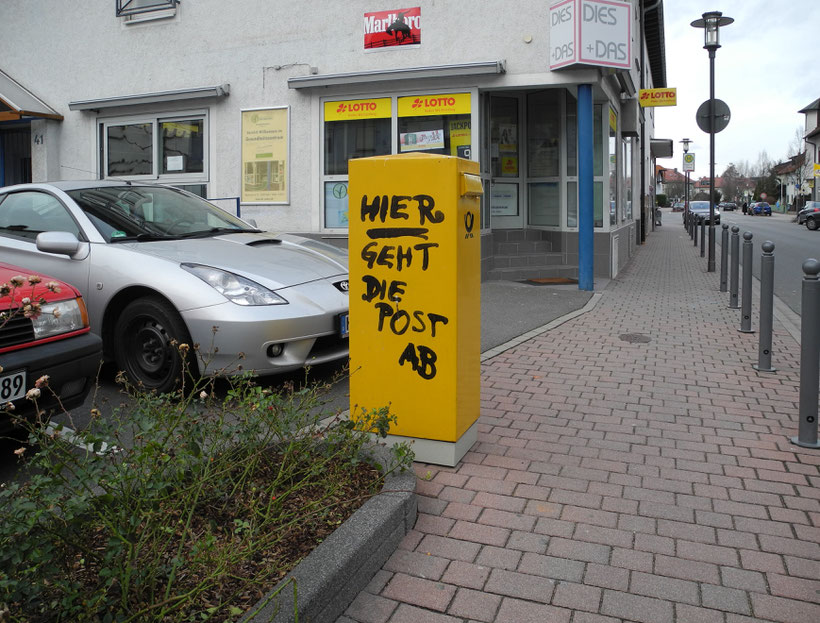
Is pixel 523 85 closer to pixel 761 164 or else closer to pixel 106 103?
pixel 106 103

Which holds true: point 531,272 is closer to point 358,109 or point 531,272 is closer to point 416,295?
point 358,109

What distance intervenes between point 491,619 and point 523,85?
32.4ft

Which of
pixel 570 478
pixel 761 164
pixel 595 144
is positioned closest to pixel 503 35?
pixel 595 144

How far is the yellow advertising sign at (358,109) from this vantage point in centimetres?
1220

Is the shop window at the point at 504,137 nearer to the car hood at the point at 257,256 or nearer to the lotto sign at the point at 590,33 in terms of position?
the lotto sign at the point at 590,33

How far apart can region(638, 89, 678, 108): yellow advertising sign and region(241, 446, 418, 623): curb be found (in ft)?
47.0

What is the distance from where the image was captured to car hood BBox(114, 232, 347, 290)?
543cm

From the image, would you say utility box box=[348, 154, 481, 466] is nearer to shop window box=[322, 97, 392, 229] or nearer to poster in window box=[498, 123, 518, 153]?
shop window box=[322, 97, 392, 229]

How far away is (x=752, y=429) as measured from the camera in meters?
4.80

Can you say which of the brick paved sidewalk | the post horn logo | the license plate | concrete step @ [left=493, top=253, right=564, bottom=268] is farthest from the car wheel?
concrete step @ [left=493, top=253, right=564, bottom=268]

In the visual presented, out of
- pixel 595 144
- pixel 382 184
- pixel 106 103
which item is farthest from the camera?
pixel 106 103

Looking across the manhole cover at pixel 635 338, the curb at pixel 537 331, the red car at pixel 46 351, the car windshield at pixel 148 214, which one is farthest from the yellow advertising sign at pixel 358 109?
the red car at pixel 46 351

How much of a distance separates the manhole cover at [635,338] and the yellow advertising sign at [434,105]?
203 inches

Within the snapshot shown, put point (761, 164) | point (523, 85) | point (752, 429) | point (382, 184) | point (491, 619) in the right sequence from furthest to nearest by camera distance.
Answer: point (761, 164) < point (523, 85) < point (752, 429) < point (382, 184) < point (491, 619)
